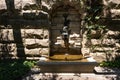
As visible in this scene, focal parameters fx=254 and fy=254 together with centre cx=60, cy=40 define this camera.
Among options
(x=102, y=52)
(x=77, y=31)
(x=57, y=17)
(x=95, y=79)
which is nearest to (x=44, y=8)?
(x=57, y=17)

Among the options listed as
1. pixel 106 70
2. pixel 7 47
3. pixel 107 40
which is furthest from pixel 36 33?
pixel 106 70

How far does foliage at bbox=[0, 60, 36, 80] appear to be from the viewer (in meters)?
6.33

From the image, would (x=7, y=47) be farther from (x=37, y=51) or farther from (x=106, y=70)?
(x=106, y=70)

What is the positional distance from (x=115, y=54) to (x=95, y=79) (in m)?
1.79

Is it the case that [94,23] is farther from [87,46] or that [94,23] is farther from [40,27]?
[40,27]

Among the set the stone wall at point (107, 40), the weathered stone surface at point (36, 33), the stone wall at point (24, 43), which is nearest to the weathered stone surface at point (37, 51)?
the stone wall at point (24, 43)

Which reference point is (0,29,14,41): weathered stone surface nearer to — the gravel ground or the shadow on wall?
the shadow on wall

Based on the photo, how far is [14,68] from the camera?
266 inches

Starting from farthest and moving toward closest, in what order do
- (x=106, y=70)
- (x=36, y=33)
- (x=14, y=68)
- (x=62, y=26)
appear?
(x=62, y=26)
(x=36, y=33)
(x=106, y=70)
(x=14, y=68)

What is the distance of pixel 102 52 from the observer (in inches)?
306

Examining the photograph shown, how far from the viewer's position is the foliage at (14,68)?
6.33 m

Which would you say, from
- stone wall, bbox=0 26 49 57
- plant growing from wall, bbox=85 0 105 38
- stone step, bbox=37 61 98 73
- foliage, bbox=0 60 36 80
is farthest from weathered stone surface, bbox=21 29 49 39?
stone step, bbox=37 61 98 73

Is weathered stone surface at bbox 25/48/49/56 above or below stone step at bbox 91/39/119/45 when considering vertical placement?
below

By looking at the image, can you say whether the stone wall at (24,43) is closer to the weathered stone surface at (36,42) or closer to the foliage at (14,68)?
the weathered stone surface at (36,42)
